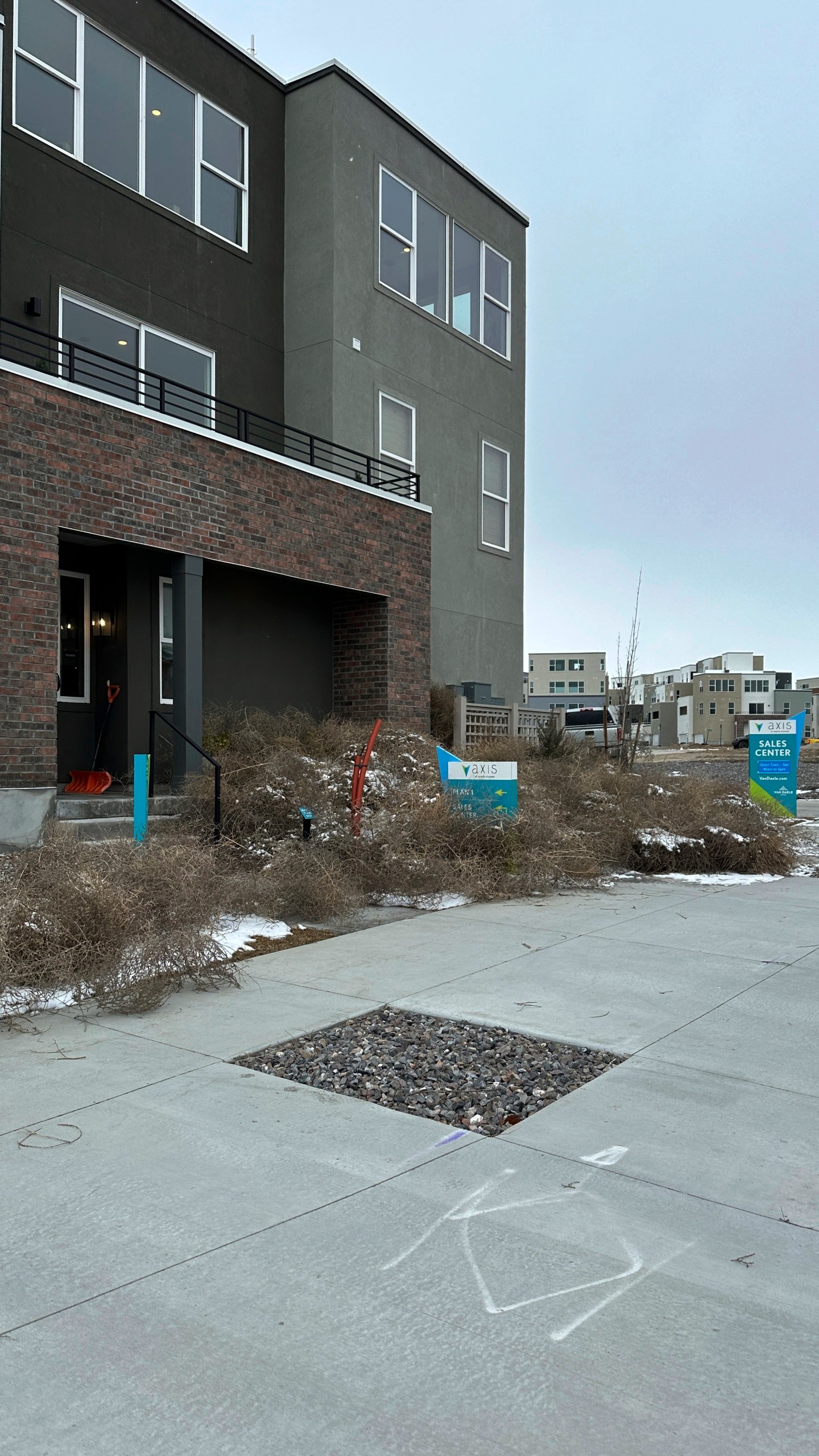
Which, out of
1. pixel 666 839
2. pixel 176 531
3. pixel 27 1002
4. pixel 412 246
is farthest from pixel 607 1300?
pixel 412 246

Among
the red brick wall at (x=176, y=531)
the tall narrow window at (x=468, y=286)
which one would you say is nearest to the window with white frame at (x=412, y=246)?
the tall narrow window at (x=468, y=286)

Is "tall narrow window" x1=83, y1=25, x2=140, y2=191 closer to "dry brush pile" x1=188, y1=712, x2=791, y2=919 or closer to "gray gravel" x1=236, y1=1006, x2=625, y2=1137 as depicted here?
"dry brush pile" x1=188, y1=712, x2=791, y2=919

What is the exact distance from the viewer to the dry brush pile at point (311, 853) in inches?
236

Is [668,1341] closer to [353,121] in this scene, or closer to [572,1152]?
[572,1152]

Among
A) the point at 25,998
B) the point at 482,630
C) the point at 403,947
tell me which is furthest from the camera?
the point at 482,630

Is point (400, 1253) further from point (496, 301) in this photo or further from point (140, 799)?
point (496, 301)

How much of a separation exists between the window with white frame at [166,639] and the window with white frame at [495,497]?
8.02 meters

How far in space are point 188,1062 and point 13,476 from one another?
316 inches

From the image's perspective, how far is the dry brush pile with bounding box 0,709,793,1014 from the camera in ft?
19.7

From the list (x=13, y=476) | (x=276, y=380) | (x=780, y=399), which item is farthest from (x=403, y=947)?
(x=780, y=399)

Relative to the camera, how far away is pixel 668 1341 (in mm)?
2605

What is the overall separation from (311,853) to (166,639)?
20.8ft

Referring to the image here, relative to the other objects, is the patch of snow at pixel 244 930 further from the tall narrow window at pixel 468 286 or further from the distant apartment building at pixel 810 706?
the distant apartment building at pixel 810 706

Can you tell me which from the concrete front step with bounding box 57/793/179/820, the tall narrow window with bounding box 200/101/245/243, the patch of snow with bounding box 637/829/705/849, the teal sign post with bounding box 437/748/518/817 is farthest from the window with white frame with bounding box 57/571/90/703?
the patch of snow with bounding box 637/829/705/849
